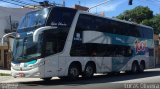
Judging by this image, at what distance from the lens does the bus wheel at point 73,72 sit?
21.2 metres

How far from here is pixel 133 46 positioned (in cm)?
2845

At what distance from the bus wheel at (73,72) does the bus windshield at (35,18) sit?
3350 mm

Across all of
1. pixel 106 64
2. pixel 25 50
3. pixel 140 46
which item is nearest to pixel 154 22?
pixel 140 46

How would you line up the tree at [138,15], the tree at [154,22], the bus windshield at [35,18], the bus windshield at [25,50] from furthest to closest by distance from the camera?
the tree at [138,15] → the tree at [154,22] → the bus windshield at [35,18] → the bus windshield at [25,50]

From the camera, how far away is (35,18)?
2047cm

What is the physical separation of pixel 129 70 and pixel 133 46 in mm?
1900

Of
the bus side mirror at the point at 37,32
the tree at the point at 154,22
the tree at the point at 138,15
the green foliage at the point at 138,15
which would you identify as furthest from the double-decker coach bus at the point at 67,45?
the tree at the point at 138,15

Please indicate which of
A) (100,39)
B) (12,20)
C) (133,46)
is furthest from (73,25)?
(12,20)

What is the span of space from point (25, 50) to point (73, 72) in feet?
10.8

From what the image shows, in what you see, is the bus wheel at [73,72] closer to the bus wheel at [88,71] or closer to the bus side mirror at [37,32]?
the bus wheel at [88,71]

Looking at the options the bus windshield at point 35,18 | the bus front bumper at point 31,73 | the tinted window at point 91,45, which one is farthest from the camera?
the tinted window at point 91,45

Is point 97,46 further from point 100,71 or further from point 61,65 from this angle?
point 61,65

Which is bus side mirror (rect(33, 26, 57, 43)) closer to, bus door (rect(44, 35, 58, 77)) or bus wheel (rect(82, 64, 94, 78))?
bus door (rect(44, 35, 58, 77))

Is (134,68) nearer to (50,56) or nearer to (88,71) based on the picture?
(88,71)
